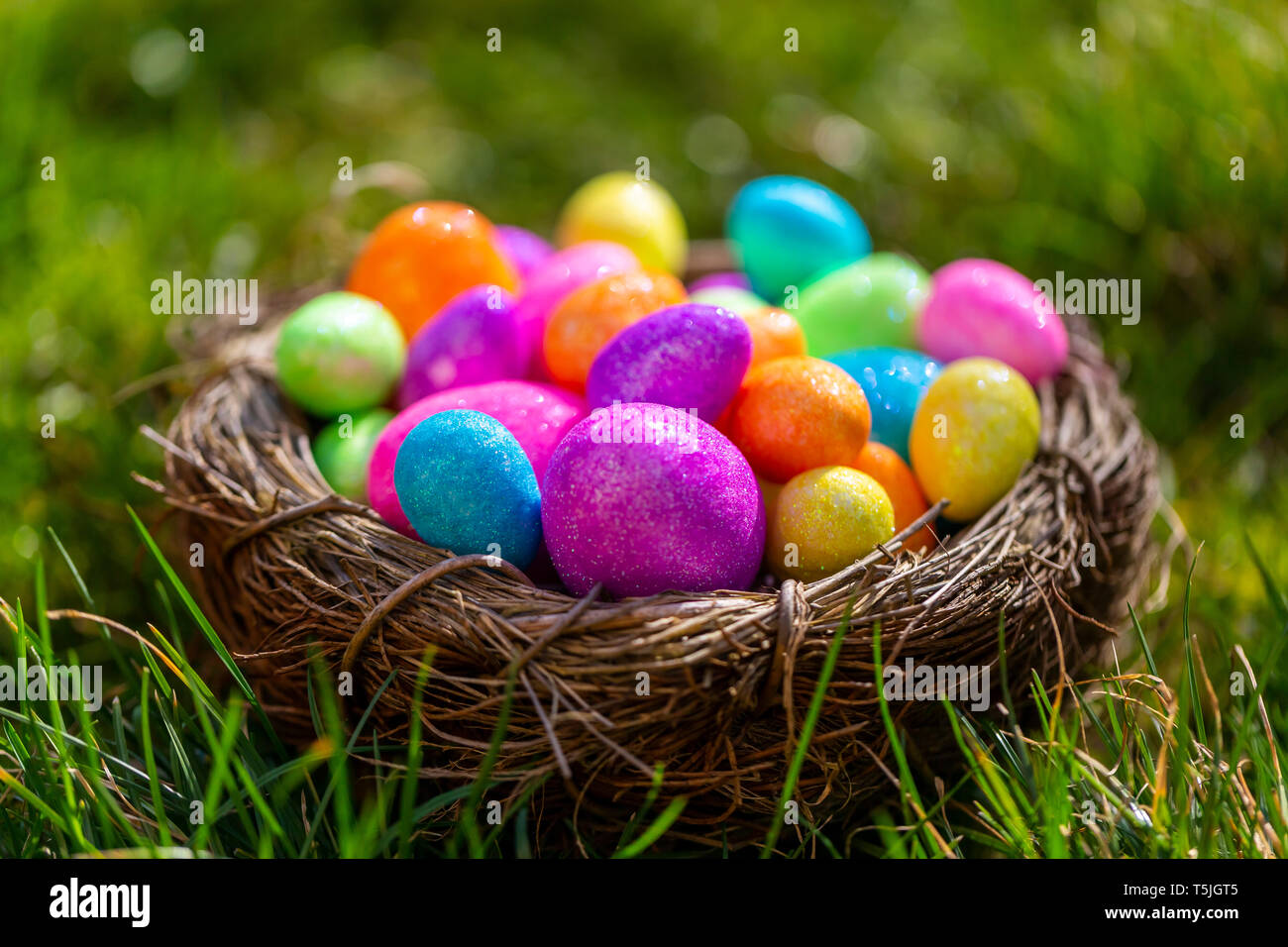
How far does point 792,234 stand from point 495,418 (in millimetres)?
938

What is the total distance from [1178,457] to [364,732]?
1993mm

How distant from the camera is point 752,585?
1679 mm

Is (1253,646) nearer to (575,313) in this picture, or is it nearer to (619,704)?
(619,704)

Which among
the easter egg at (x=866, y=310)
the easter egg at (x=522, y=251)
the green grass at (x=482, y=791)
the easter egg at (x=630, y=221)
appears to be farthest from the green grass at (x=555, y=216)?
the easter egg at (x=866, y=310)

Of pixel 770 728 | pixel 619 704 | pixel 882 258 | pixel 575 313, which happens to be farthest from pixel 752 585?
pixel 882 258

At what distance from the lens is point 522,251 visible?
2529 millimetres

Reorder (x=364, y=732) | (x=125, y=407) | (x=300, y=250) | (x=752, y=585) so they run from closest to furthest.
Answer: (x=364, y=732), (x=752, y=585), (x=125, y=407), (x=300, y=250)

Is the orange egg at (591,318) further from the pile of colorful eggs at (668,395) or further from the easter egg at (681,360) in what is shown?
the easter egg at (681,360)

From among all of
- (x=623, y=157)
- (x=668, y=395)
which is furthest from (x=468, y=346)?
(x=623, y=157)

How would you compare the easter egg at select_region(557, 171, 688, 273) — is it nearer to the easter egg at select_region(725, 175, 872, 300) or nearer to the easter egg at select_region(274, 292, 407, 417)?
the easter egg at select_region(725, 175, 872, 300)

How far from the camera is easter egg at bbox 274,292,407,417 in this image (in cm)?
192

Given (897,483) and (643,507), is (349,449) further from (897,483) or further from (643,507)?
(897,483)

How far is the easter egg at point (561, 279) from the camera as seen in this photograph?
207 centimetres

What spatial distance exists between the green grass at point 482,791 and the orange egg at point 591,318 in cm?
73
